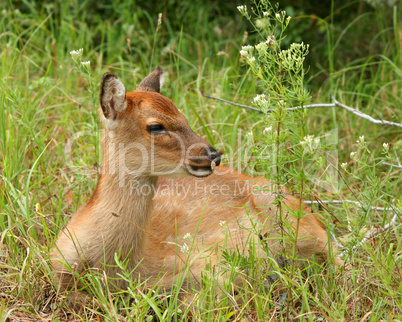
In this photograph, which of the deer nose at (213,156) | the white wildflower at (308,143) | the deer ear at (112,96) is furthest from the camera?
the deer nose at (213,156)

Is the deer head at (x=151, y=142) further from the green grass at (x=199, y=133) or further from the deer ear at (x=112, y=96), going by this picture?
the green grass at (x=199, y=133)

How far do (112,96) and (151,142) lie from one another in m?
0.38

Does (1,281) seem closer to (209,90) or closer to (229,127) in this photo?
(229,127)

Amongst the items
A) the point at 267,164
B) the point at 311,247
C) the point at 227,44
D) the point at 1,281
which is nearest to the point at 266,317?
the point at 267,164

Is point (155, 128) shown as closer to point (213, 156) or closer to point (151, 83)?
point (213, 156)

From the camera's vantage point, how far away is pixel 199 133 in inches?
213

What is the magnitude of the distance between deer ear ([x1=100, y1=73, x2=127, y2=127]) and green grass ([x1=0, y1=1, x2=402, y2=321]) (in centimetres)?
76

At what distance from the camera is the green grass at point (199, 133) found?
325cm

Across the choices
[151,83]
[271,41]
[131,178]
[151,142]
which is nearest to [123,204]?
[131,178]

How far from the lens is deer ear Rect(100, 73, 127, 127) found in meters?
3.55

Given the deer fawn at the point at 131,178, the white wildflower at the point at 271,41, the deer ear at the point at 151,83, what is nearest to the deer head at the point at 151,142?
the deer fawn at the point at 131,178

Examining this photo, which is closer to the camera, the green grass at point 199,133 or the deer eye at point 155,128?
the green grass at point 199,133

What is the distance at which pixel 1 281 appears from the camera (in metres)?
3.66

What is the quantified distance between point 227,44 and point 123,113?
3710mm
